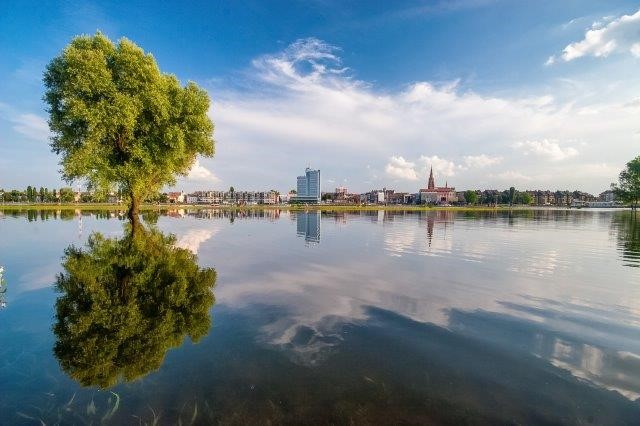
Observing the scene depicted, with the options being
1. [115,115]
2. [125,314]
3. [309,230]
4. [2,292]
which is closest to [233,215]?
[309,230]

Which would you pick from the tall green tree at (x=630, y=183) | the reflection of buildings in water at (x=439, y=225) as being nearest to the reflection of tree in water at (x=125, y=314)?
the reflection of buildings in water at (x=439, y=225)

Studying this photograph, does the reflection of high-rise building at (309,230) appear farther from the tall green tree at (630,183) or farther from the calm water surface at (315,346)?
the tall green tree at (630,183)

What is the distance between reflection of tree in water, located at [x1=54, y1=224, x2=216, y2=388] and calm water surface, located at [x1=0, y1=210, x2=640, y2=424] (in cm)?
5

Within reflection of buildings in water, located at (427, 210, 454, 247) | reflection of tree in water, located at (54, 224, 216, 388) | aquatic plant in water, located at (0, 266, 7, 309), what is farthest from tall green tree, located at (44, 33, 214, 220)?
reflection of buildings in water, located at (427, 210, 454, 247)

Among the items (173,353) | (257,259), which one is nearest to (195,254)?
(257,259)

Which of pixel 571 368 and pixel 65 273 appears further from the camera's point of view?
pixel 65 273

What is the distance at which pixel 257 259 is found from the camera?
782 inches

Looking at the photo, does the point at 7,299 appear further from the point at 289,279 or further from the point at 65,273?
the point at 289,279

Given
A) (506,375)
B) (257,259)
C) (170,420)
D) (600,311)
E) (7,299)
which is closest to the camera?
(170,420)

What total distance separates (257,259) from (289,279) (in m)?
5.55

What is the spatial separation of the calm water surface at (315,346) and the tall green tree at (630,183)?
150045mm

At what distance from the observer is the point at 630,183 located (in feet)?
423

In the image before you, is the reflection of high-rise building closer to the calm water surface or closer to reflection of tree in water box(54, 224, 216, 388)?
the calm water surface

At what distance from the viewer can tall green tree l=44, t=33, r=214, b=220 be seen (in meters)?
33.6
